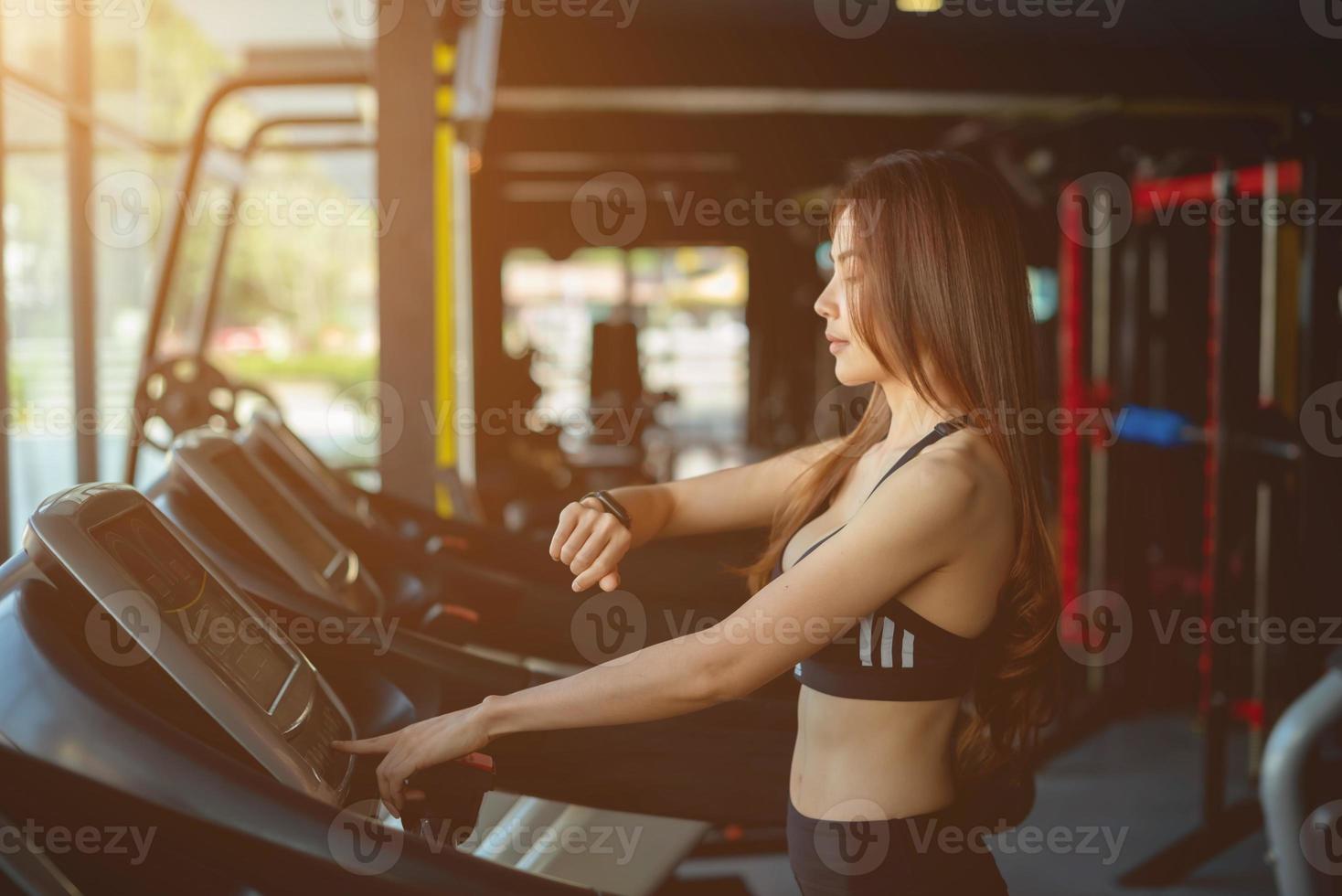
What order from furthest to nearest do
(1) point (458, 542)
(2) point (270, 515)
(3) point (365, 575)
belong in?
(1) point (458, 542)
(3) point (365, 575)
(2) point (270, 515)

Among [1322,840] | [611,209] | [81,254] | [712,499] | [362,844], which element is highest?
[611,209]


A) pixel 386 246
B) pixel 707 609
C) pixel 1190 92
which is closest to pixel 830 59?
pixel 1190 92

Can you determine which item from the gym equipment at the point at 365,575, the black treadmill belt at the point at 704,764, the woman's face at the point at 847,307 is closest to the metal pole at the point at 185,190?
the gym equipment at the point at 365,575

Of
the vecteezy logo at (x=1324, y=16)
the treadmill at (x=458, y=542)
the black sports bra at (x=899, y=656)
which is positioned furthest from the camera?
the vecteezy logo at (x=1324, y=16)

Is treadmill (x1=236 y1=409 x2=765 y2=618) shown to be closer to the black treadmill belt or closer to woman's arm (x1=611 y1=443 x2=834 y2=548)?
the black treadmill belt

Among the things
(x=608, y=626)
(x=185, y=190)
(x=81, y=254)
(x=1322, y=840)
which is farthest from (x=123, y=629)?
(x=185, y=190)

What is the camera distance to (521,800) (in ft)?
7.16

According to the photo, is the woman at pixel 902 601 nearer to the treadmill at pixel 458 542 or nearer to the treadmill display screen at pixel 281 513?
the treadmill at pixel 458 542

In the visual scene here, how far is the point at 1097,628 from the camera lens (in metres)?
5.20

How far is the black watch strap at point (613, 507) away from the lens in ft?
4.53

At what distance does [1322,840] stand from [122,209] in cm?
467

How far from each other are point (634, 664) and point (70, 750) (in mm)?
472

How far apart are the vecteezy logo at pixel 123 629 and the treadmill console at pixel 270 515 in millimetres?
675

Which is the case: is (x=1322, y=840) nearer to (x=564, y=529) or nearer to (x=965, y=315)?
(x=965, y=315)
